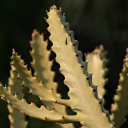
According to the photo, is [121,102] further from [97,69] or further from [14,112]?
[14,112]

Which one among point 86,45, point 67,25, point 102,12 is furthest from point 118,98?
point 86,45

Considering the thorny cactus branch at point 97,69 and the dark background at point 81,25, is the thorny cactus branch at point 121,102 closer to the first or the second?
the thorny cactus branch at point 97,69

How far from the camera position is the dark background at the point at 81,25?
2.99m

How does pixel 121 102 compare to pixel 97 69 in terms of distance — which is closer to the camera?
pixel 121 102

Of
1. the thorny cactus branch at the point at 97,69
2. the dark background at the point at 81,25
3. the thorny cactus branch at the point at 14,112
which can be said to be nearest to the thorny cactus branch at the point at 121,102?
the thorny cactus branch at the point at 97,69

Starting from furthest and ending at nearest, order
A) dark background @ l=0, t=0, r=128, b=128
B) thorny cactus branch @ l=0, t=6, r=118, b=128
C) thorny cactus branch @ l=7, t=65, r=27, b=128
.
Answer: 1. dark background @ l=0, t=0, r=128, b=128
2. thorny cactus branch @ l=7, t=65, r=27, b=128
3. thorny cactus branch @ l=0, t=6, r=118, b=128

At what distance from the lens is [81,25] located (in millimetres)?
3156

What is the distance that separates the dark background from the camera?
2990mm

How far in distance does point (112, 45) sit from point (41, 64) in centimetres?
240

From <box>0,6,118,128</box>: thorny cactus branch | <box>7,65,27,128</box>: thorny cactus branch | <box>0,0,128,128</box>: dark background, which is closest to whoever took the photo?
<box>0,6,118,128</box>: thorny cactus branch

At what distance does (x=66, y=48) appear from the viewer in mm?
765

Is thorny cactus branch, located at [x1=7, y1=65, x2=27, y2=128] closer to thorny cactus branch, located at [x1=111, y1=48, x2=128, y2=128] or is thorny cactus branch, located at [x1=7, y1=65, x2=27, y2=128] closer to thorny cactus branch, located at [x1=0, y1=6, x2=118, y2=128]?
thorny cactus branch, located at [x1=0, y1=6, x2=118, y2=128]

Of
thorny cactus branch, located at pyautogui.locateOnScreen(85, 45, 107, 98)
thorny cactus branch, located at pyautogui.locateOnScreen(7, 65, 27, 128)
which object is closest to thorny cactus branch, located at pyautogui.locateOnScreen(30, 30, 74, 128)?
thorny cactus branch, located at pyautogui.locateOnScreen(7, 65, 27, 128)

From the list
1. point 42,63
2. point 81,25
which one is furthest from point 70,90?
point 81,25
